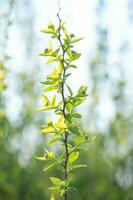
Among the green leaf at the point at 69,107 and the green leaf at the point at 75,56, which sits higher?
the green leaf at the point at 75,56

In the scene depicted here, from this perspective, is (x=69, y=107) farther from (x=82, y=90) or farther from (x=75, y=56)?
(x=75, y=56)

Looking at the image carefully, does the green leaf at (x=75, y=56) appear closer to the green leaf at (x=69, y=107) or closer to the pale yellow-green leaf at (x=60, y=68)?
the pale yellow-green leaf at (x=60, y=68)

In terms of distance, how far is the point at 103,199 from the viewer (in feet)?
34.4

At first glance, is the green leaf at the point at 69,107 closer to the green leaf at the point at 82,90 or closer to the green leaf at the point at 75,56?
the green leaf at the point at 82,90

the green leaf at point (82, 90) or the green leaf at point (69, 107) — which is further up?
the green leaf at point (82, 90)

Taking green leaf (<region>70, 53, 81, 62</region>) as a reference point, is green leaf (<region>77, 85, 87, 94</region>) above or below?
below

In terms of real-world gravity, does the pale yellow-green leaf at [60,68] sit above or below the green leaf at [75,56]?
below

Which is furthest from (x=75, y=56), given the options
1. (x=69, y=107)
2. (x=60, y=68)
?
(x=69, y=107)

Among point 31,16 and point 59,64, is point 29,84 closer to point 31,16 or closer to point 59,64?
point 31,16

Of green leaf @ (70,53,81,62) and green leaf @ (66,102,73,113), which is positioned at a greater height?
green leaf @ (70,53,81,62)

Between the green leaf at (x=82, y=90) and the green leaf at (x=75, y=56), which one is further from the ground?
the green leaf at (x=75, y=56)

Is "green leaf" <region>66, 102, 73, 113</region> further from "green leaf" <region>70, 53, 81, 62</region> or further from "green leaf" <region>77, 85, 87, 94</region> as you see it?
"green leaf" <region>70, 53, 81, 62</region>

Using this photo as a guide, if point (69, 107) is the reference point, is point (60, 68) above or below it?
above

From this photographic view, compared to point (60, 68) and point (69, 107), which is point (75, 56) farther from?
point (69, 107)
